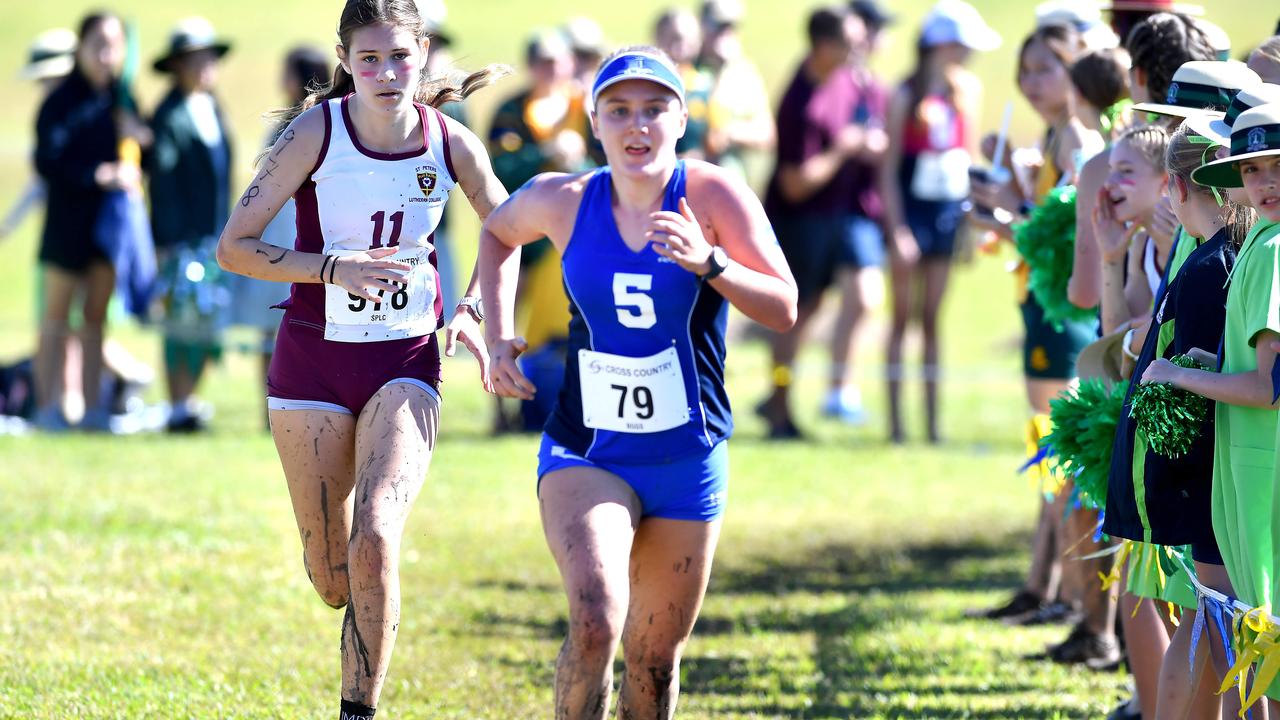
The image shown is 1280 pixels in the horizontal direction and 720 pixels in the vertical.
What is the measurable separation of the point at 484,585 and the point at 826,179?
539 centimetres

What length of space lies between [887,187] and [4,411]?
21.1 feet

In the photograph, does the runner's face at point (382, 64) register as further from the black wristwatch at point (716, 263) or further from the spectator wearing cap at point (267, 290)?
the spectator wearing cap at point (267, 290)

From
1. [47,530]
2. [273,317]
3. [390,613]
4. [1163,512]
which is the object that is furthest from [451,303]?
[1163,512]

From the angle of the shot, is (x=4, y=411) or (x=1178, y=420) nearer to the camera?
(x=1178, y=420)

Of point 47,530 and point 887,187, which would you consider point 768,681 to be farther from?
point 887,187

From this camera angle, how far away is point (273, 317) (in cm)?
1209

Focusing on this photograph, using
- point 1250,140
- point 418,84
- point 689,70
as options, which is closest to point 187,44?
point 689,70

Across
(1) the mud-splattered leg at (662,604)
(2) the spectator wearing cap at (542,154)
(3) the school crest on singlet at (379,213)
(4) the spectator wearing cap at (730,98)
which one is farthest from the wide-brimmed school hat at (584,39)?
(1) the mud-splattered leg at (662,604)

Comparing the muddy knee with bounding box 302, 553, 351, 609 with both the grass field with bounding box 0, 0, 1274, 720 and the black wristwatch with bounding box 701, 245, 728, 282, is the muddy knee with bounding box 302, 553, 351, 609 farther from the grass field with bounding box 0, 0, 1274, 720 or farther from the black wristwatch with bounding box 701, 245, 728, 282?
the black wristwatch with bounding box 701, 245, 728, 282

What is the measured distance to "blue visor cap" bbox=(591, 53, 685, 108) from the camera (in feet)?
14.9

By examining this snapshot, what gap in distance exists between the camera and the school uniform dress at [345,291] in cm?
493

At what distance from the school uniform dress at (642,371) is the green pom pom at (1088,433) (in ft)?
3.35

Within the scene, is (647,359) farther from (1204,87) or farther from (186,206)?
(186,206)

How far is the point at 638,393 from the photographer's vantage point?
459 cm
